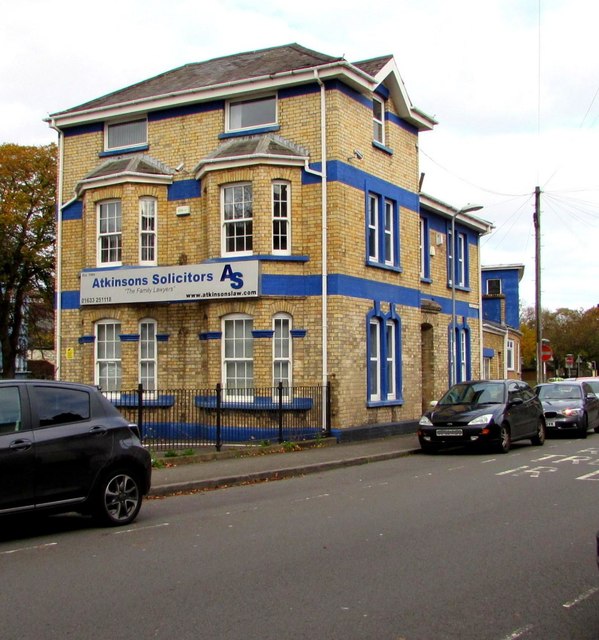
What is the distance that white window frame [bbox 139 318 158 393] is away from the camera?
22.0 m

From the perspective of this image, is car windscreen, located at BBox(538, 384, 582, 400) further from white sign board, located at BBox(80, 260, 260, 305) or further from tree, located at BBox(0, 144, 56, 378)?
tree, located at BBox(0, 144, 56, 378)

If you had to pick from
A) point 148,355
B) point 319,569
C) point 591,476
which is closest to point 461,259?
point 148,355

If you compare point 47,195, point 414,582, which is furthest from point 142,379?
point 47,195

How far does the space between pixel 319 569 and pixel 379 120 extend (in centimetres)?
1737

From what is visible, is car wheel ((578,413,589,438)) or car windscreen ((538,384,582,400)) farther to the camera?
car windscreen ((538,384,582,400))

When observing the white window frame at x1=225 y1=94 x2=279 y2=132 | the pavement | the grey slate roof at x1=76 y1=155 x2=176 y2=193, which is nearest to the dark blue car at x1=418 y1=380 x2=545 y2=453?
the pavement

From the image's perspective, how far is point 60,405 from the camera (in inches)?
348

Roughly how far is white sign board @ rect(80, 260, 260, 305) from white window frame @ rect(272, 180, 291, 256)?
1019 millimetres

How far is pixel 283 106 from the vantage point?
2084 cm

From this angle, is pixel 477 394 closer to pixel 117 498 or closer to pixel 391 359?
pixel 391 359

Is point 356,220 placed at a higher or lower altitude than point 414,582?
higher

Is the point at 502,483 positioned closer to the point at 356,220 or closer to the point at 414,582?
the point at 414,582

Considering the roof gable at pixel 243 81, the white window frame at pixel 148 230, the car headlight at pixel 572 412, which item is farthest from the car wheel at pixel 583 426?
the white window frame at pixel 148 230

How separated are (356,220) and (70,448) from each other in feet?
44.0
